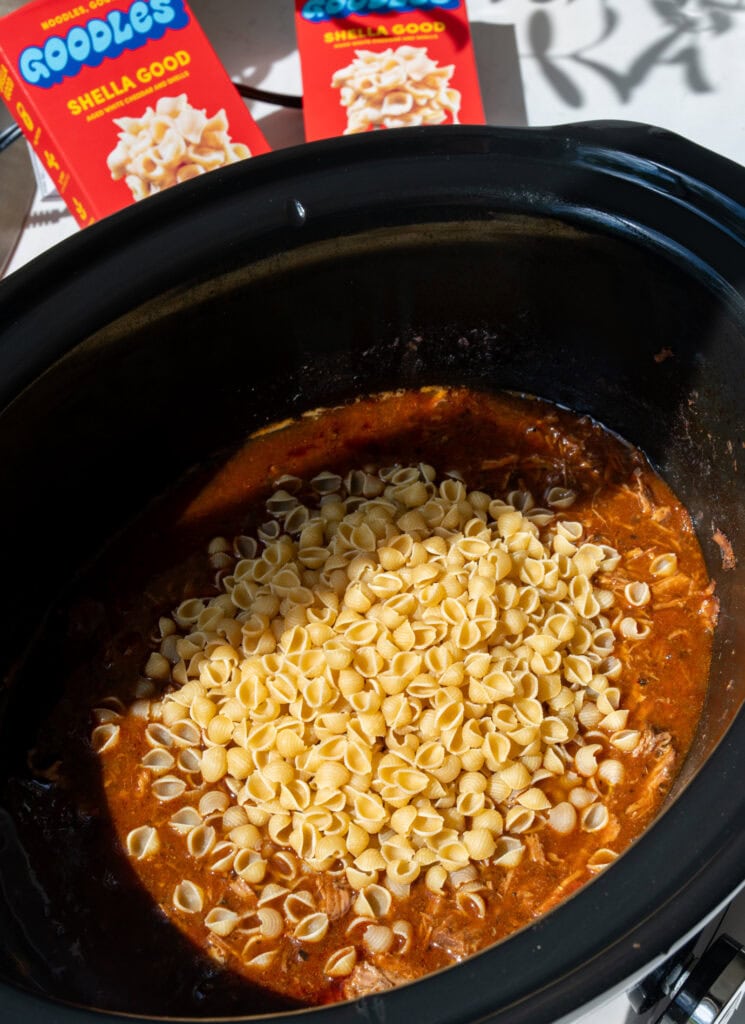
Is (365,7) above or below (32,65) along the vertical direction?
below

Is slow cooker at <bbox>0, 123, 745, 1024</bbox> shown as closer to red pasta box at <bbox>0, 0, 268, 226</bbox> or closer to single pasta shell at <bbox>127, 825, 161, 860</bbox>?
single pasta shell at <bbox>127, 825, 161, 860</bbox>

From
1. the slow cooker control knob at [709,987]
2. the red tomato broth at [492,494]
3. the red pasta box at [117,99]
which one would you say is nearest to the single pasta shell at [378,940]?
the red tomato broth at [492,494]

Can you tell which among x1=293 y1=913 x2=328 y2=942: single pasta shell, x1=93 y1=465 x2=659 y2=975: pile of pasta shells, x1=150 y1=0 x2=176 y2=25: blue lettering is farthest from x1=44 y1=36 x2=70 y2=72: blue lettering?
x1=293 y1=913 x2=328 y2=942: single pasta shell

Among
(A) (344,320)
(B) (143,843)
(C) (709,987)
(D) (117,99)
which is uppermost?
(D) (117,99)

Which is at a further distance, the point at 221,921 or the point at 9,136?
the point at 9,136

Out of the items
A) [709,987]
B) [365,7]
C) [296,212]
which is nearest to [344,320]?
[296,212]

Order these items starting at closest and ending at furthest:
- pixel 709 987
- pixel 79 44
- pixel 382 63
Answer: pixel 709 987 < pixel 79 44 < pixel 382 63

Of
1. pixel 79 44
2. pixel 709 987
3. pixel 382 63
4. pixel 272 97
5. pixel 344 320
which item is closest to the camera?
pixel 709 987

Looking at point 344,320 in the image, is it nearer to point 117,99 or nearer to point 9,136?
point 117,99

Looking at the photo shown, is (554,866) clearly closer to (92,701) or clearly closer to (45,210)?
(92,701)
